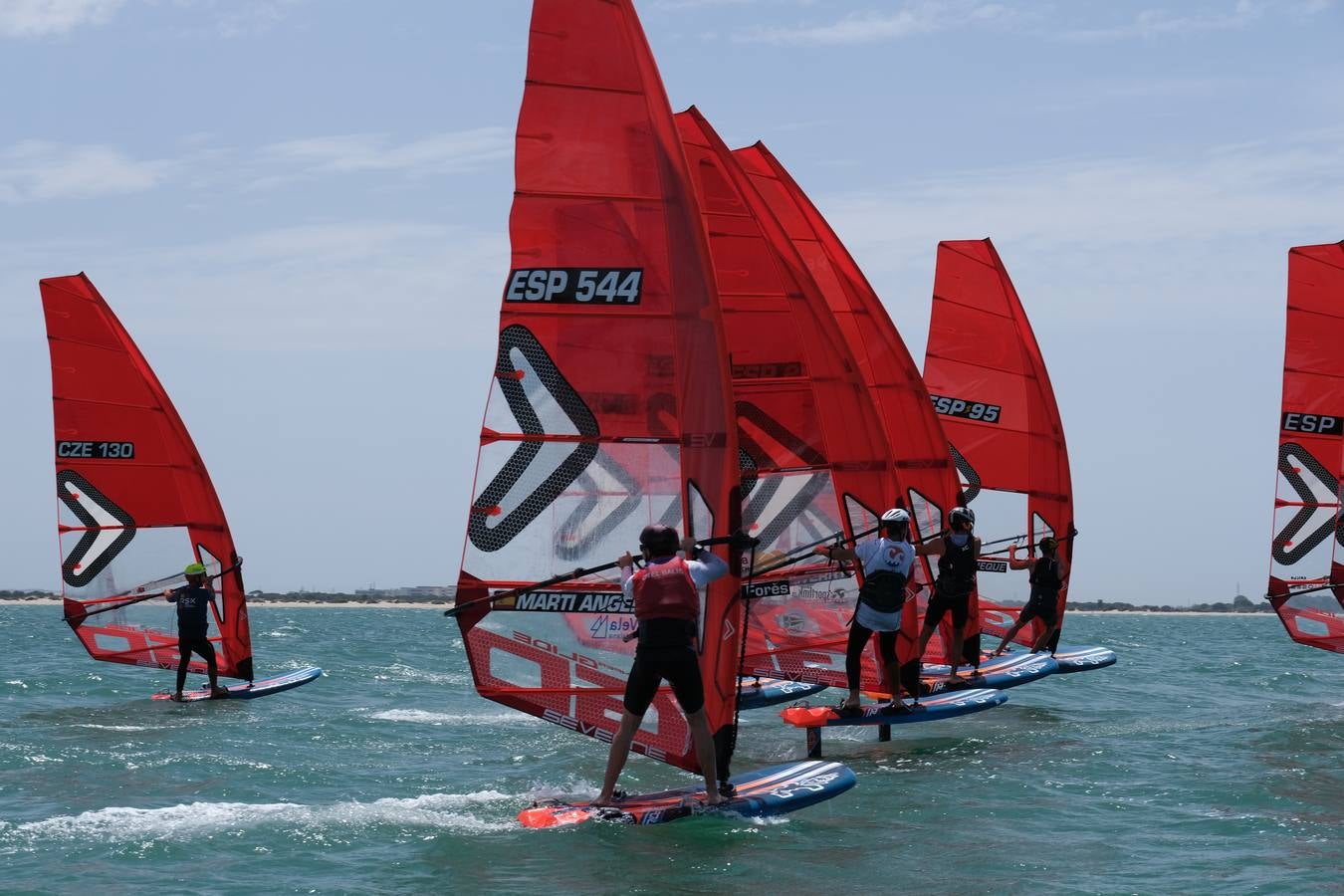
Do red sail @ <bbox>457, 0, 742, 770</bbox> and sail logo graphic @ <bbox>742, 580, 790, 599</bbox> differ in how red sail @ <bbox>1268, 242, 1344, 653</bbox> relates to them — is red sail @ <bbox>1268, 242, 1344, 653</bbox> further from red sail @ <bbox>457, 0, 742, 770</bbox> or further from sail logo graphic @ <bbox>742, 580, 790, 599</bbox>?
red sail @ <bbox>457, 0, 742, 770</bbox>

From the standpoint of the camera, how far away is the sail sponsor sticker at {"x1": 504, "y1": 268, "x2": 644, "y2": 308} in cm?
954

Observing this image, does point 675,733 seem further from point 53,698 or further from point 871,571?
point 53,698

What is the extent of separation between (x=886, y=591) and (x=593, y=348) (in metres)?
3.67

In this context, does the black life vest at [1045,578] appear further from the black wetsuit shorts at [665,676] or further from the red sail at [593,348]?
the black wetsuit shorts at [665,676]

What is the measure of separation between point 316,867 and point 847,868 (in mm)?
2764

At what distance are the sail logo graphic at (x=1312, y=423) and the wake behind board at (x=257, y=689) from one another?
38.4ft

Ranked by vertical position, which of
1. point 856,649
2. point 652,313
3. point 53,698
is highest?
point 652,313

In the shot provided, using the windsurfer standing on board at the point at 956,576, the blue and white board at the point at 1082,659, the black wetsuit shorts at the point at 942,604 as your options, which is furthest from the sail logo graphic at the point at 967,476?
the black wetsuit shorts at the point at 942,604

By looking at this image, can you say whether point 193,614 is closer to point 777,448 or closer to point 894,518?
point 777,448

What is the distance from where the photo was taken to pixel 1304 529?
1945 centimetres

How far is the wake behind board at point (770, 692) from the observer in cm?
1589

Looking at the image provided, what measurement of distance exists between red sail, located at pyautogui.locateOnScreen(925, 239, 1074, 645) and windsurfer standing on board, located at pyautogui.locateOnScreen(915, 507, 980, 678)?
478 cm

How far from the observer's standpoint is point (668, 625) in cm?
902

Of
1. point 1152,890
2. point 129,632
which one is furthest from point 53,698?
point 1152,890
